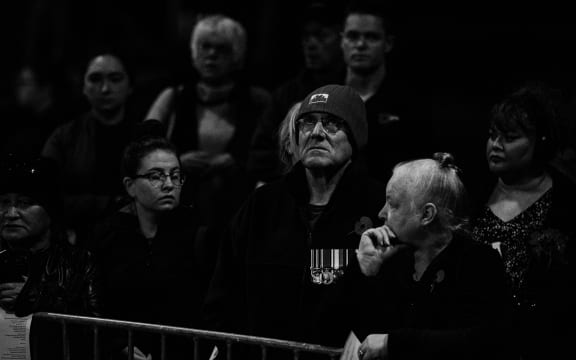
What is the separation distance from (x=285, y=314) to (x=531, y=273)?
121 cm

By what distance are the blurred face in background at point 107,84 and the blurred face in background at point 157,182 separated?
133 cm

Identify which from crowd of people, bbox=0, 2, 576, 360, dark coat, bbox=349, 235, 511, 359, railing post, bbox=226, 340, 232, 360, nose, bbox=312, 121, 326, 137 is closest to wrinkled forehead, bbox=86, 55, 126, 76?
crowd of people, bbox=0, 2, 576, 360

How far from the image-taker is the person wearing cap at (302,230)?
17.7 feet

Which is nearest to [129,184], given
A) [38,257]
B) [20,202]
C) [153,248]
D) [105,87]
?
[153,248]

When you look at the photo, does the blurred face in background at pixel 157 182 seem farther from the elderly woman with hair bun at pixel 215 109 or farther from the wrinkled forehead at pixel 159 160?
the elderly woman with hair bun at pixel 215 109

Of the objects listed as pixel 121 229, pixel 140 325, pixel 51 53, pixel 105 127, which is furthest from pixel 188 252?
pixel 51 53

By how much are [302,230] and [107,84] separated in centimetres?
255

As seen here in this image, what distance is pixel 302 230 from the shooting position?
5.46 m

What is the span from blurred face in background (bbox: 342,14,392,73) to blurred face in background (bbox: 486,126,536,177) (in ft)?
3.95

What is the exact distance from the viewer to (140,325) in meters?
5.28

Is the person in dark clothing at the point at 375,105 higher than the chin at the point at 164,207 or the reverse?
higher

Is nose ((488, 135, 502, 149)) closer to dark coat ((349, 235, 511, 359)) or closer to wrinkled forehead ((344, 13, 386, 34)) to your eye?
dark coat ((349, 235, 511, 359))

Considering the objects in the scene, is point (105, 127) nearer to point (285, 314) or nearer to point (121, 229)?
point (121, 229)

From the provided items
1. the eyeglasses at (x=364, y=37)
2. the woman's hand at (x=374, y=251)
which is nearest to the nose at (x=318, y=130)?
the woman's hand at (x=374, y=251)
